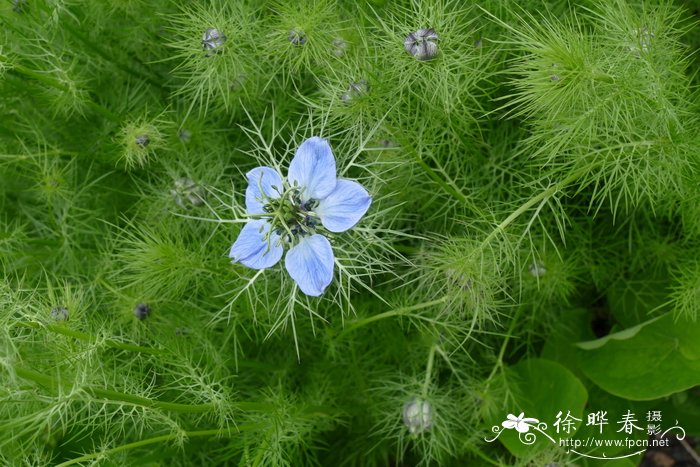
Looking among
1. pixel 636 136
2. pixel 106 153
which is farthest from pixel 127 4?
pixel 636 136

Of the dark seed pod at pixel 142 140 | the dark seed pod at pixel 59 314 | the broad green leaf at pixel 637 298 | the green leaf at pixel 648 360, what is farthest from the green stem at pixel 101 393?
the broad green leaf at pixel 637 298

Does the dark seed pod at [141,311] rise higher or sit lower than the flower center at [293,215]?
lower

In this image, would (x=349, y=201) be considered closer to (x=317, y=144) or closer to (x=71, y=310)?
(x=317, y=144)

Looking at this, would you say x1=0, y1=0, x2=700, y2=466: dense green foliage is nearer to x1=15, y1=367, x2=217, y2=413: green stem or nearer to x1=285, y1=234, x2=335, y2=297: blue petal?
x1=15, y1=367, x2=217, y2=413: green stem

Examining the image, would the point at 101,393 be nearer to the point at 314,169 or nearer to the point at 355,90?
the point at 314,169

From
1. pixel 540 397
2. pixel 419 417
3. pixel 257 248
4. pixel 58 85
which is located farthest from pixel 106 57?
pixel 540 397

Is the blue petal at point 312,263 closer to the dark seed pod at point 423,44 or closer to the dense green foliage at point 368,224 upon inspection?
the dense green foliage at point 368,224
